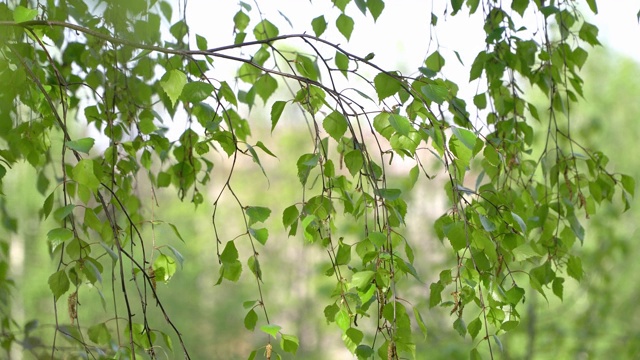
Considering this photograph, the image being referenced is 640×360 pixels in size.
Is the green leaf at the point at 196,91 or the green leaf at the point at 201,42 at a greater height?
the green leaf at the point at 201,42

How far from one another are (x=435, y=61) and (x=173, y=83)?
558 millimetres

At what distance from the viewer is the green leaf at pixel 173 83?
0.97 m

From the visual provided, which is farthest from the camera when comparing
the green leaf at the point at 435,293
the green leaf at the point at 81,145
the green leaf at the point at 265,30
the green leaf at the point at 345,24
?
the green leaf at the point at 265,30

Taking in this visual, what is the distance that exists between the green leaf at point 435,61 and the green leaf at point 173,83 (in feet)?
1.74

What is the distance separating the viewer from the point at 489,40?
1.27 m

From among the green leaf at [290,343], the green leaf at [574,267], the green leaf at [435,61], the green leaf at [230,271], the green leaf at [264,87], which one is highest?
Result: the green leaf at [435,61]

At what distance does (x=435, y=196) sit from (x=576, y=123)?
39.8 inches

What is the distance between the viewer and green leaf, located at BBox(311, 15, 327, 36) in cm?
130

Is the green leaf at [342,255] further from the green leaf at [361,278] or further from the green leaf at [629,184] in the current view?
the green leaf at [629,184]

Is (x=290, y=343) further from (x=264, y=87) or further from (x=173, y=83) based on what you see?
(x=264, y=87)

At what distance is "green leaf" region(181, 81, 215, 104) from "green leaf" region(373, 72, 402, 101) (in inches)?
7.6

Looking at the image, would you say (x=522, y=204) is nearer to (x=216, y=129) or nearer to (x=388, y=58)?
(x=216, y=129)

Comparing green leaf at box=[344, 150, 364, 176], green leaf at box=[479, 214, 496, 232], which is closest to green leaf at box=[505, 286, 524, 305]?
green leaf at box=[479, 214, 496, 232]

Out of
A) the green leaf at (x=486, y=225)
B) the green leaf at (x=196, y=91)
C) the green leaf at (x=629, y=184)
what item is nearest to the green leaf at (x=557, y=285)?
the green leaf at (x=629, y=184)
